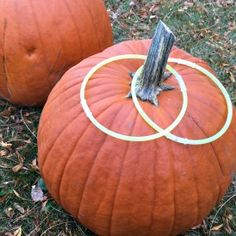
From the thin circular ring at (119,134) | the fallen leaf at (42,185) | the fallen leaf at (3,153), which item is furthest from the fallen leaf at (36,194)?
the thin circular ring at (119,134)

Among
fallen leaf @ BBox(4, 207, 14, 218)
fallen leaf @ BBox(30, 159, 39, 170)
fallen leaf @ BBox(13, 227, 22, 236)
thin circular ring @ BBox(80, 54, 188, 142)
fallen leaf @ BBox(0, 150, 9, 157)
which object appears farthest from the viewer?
fallen leaf @ BBox(0, 150, 9, 157)

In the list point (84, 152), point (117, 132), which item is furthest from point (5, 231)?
point (117, 132)

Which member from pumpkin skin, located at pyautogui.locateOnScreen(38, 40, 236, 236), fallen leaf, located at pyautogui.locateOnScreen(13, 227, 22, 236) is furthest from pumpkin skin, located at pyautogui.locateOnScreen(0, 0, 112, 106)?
fallen leaf, located at pyautogui.locateOnScreen(13, 227, 22, 236)

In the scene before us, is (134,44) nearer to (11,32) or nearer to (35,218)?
(11,32)

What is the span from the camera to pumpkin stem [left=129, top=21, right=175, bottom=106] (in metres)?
2.14

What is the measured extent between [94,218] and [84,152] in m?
0.37

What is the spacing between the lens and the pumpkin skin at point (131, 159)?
2.14 m

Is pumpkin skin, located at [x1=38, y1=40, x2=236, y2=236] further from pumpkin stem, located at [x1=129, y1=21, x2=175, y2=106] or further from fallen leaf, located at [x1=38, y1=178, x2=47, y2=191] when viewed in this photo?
fallen leaf, located at [x1=38, y1=178, x2=47, y2=191]

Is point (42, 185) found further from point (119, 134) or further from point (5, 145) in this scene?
point (119, 134)

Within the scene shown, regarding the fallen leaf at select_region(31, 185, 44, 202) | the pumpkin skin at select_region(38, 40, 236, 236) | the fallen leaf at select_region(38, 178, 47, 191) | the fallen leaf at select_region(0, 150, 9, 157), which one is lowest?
the fallen leaf at select_region(31, 185, 44, 202)

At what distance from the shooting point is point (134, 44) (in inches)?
103

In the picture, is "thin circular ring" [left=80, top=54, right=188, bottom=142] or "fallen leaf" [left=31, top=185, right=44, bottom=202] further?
"fallen leaf" [left=31, top=185, right=44, bottom=202]

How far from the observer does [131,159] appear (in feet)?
6.95

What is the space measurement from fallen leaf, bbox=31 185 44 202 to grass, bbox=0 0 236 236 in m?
0.03
